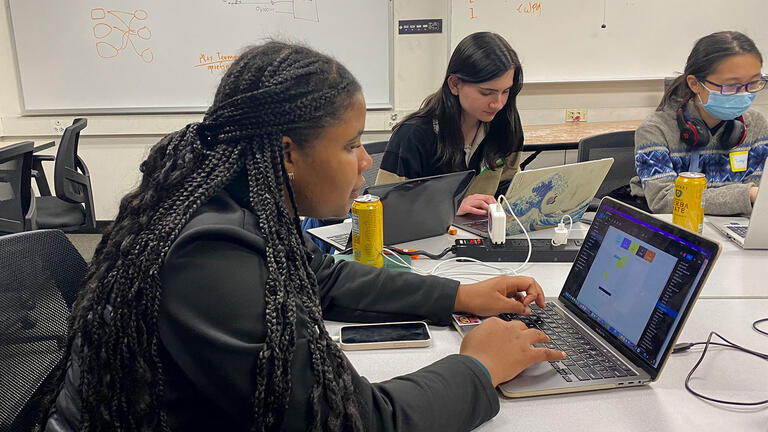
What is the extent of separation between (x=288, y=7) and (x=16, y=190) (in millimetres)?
1802

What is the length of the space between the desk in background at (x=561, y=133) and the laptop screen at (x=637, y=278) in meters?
1.76

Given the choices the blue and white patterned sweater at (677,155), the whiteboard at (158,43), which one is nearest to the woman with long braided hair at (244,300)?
the blue and white patterned sweater at (677,155)

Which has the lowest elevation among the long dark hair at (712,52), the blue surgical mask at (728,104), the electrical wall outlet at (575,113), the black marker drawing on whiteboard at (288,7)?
the electrical wall outlet at (575,113)

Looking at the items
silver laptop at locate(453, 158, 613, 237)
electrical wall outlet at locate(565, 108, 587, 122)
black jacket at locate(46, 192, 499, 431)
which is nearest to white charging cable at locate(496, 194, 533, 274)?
silver laptop at locate(453, 158, 613, 237)

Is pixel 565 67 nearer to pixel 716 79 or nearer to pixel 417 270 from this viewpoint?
pixel 716 79

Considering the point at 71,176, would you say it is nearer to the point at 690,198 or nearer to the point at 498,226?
the point at 498,226

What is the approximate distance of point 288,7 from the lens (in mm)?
3449

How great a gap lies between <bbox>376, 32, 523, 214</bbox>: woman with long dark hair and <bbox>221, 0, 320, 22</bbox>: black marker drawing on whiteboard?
5.19ft

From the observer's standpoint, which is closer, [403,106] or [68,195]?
[68,195]

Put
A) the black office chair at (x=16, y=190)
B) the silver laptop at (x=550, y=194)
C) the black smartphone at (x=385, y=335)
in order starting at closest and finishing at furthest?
the black smartphone at (x=385, y=335) → the silver laptop at (x=550, y=194) → the black office chair at (x=16, y=190)

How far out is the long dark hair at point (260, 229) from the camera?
727 mm

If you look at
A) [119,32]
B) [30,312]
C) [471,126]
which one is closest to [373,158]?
[471,126]

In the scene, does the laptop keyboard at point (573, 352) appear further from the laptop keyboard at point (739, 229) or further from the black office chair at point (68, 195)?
the black office chair at point (68, 195)

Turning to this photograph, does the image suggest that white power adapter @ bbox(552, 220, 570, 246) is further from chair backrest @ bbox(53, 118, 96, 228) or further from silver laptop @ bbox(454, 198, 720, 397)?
chair backrest @ bbox(53, 118, 96, 228)
